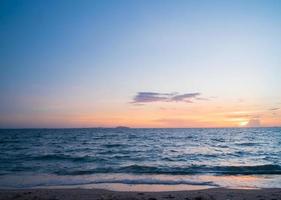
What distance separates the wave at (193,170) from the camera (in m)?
19.3

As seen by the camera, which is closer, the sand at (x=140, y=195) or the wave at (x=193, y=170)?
the sand at (x=140, y=195)

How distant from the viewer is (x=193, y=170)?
20.5 m

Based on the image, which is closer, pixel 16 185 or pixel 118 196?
pixel 118 196

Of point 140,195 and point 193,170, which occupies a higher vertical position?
point 140,195

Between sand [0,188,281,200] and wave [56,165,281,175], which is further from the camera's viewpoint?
wave [56,165,281,175]

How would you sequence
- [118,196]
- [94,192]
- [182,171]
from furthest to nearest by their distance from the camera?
[182,171], [94,192], [118,196]

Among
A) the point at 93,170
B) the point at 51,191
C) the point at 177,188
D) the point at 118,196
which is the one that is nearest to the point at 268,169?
the point at 177,188

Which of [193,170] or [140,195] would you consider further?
[193,170]

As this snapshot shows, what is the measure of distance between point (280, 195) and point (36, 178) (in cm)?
1294

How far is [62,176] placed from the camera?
1780 cm

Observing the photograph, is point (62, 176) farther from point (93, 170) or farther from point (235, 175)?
point (235, 175)

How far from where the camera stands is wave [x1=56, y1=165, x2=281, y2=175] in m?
19.3

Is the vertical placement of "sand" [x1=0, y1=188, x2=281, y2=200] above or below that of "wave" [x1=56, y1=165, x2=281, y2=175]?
above

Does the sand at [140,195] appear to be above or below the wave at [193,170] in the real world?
above
